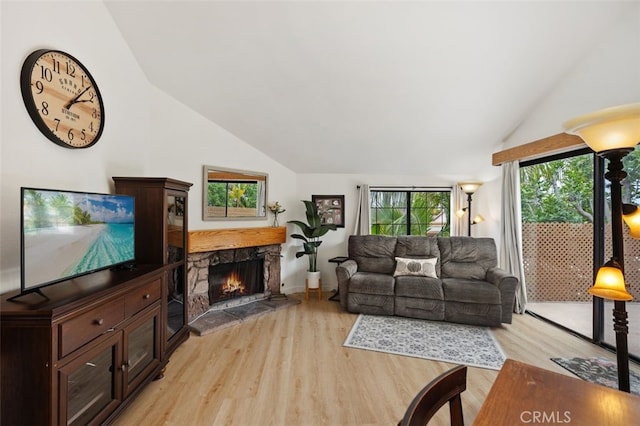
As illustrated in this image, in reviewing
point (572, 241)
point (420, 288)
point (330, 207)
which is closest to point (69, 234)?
point (420, 288)

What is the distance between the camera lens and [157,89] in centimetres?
296

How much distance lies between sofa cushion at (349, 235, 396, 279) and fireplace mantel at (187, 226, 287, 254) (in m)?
1.15

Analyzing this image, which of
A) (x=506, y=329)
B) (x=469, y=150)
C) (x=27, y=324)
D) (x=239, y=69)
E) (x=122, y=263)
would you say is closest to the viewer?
(x=27, y=324)

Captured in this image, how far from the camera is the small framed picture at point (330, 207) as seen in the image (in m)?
4.81

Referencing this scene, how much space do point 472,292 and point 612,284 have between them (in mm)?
2373

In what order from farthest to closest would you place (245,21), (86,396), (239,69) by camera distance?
1. (239,69)
2. (245,21)
3. (86,396)

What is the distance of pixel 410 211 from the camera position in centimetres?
487

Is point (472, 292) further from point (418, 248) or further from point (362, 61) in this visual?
point (362, 61)

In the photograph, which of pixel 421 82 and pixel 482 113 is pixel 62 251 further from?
pixel 482 113

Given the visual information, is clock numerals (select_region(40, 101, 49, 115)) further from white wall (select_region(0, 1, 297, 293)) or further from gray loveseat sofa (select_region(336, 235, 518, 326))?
gray loveseat sofa (select_region(336, 235, 518, 326))

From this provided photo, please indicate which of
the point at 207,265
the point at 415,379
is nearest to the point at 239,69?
the point at 207,265

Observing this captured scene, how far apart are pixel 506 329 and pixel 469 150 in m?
2.44

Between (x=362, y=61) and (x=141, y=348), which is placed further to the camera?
(x=362, y=61)

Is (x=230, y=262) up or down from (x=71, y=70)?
down
